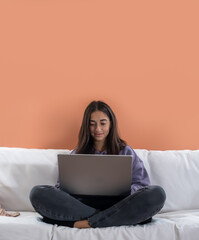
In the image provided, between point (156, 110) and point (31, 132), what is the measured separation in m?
0.90

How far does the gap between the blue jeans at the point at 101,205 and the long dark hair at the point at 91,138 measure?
479mm

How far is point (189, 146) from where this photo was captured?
246 cm

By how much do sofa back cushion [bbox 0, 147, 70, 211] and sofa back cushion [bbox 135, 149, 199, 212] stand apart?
58 cm

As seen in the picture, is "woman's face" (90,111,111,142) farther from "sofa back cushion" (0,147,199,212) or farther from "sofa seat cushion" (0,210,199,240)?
"sofa seat cushion" (0,210,199,240)

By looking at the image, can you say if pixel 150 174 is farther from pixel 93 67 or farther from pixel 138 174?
pixel 93 67

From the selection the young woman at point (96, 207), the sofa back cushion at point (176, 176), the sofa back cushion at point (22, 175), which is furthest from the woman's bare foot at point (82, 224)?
the sofa back cushion at point (176, 176)

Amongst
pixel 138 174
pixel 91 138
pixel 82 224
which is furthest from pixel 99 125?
pixel 82 224

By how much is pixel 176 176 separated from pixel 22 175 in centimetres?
95

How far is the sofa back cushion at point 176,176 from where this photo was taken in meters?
2.07

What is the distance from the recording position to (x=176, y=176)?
2109mm

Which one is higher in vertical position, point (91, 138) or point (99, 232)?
point (91, 138)

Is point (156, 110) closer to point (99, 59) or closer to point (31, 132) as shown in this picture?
point (99, 59)

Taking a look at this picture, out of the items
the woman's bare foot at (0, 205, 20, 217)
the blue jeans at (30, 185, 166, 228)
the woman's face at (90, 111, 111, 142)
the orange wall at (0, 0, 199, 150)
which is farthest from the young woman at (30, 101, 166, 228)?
the orange wall at (0, 0, 199, 150)

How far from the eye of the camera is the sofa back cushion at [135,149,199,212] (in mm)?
2072
